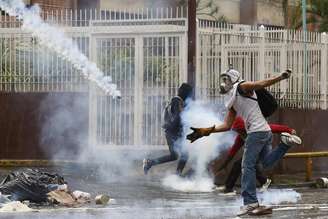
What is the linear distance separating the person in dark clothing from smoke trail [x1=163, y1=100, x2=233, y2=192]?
0.11 meters

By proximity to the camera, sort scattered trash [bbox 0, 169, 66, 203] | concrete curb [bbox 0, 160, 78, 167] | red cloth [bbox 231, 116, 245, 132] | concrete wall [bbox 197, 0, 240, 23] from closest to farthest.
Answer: scattered trash [bbox 0, 169, 66, 203], red cloth [bbox 231, 116, 245, 132], concrete curb [bbox 0, 160, 78, 167], concrete wall [bbox 197, 0, 240, 23]

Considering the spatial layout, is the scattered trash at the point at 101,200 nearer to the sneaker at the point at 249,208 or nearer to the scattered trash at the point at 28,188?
the scattered trash at the point at 28,188

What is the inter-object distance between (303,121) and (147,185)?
445 cm

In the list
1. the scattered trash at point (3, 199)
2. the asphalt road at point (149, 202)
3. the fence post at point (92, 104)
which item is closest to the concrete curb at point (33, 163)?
the asphalt road at point (149, 202)

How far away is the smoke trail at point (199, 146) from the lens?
14750 mm

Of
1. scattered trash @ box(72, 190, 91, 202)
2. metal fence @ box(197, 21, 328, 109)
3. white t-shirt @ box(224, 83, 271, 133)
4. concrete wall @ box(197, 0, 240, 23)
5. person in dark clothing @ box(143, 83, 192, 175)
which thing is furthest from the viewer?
concrete wall @ box(197, 0, 240, 23)

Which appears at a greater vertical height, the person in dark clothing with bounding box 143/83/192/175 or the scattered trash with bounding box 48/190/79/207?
the person in dark clothing with bounding box 143/83/192/175

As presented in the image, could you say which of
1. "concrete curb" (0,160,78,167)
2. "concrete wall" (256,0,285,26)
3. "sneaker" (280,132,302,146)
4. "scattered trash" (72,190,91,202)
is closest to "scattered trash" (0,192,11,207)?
"scattered trash" (72,190,91,202)

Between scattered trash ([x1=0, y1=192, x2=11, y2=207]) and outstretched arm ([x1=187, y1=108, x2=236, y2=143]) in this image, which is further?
scattered trash ([x1=0, y1=192, x2=11, y2=207])

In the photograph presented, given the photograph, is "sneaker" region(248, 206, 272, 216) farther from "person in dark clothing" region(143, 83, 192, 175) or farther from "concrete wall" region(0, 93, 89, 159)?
"concrete wall" region(0, 93, 89, 159)

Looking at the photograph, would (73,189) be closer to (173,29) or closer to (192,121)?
(192,121)

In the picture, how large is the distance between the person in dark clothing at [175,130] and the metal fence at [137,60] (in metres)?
1.22

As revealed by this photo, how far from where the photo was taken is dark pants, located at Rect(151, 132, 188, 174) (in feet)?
48.5

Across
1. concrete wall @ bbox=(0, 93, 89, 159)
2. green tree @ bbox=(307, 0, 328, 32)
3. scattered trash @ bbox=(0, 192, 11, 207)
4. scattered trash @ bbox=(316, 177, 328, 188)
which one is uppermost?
green tree @ bbox=(307, 0, 328, 32)
